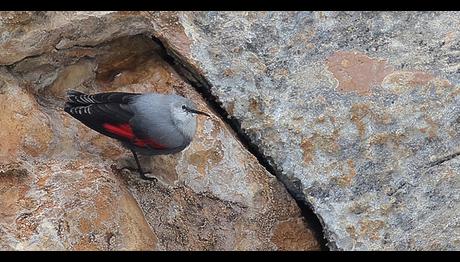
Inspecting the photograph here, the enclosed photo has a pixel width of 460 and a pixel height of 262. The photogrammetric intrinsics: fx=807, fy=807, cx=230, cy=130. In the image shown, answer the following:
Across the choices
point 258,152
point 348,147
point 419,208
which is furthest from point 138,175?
point 419,208

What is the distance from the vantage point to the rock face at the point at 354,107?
158 inches

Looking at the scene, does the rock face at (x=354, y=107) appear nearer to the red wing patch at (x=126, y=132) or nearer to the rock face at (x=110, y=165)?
the rock face at (x=110, y=165)

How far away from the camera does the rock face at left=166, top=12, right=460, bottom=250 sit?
4.00m

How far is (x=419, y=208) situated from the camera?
398cm

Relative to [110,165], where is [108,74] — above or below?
above

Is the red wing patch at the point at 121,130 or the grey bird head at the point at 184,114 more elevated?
the grey bird head at the point at 184,114

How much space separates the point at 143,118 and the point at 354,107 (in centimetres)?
111

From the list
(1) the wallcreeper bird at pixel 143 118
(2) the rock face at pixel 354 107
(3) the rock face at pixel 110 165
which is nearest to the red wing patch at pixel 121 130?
(1) the wallcreeper bird at pixel 143 118

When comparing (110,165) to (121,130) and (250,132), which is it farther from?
(250,132)

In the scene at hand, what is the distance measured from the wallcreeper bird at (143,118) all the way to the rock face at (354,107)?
0.33 m

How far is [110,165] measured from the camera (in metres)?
4.16

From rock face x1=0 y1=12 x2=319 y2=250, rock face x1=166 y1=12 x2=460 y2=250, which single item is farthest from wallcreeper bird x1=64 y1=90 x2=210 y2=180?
rock face x1=166 y1=12 x2=460 y2=250

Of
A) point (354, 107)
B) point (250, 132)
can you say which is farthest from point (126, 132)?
point (354, 107)

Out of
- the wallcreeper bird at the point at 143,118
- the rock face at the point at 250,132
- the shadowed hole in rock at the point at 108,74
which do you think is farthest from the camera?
the shadowed hole in rock at the point at 108,74
